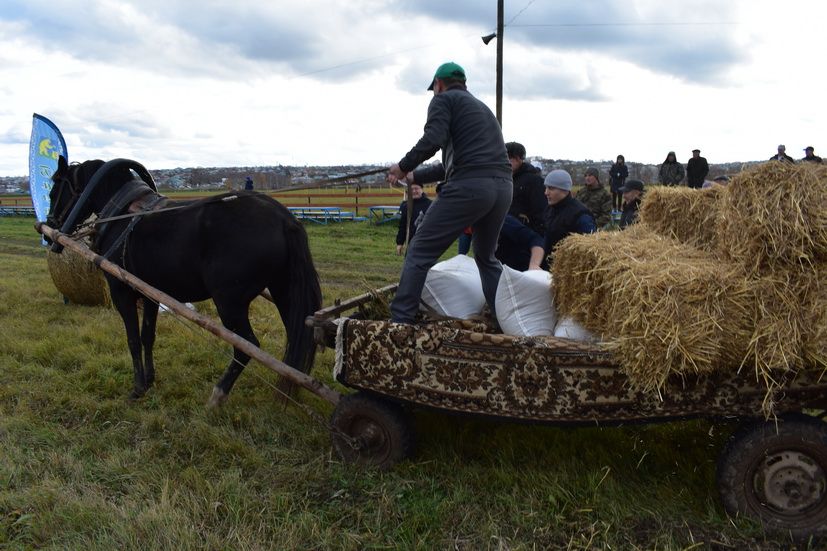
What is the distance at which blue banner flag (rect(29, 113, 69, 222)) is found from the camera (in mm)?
7609

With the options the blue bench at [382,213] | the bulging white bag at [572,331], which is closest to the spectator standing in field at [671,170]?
the blue bench at [382,213]

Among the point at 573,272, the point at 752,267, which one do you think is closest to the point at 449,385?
the point at 573,272

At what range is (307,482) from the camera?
328 centimetres

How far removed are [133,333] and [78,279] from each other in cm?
302

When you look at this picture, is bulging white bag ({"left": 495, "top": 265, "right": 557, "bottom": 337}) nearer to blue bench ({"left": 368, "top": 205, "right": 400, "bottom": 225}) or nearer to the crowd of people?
the crowd of people

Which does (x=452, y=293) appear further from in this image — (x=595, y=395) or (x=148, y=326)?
(x=148, y=326)

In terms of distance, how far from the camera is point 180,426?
4102mm

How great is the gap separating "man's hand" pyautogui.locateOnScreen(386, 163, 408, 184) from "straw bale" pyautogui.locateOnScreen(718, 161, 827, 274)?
68.6 inches

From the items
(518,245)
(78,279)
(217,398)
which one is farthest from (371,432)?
(78,279)

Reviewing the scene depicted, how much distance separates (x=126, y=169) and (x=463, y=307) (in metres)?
3.23

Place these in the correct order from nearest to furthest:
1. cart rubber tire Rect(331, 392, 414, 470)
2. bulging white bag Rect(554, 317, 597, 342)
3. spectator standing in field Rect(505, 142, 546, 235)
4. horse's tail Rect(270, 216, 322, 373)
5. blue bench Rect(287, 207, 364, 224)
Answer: bulging white bag Rect(554, 317, 597, 342) → cart rubber tire Rect(331, 392, 414, 470) → horse's tail Rect(270, 216, 322, 373) → spectator standing in field Rect(505, 142, 546, 235) → blue bench Rect(287, 207, 364, 224)

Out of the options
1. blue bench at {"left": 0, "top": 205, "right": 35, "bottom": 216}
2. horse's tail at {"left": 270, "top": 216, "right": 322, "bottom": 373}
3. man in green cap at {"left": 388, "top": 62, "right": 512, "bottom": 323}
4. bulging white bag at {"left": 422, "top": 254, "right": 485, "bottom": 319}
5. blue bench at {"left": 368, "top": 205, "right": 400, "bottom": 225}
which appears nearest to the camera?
man in green cap at {"left": 388, "top": 62, "right": 512, "bottom": 323}

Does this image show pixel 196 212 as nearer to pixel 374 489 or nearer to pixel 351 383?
pixel 351 383

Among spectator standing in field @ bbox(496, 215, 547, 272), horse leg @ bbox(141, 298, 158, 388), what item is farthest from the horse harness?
spectator standing in field @ bbox(496, 215, 547, 272)
